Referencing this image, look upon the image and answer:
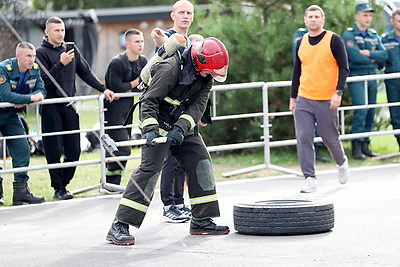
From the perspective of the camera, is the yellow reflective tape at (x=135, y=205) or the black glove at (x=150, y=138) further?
the yellow reflective tape at (x=135, y=205)

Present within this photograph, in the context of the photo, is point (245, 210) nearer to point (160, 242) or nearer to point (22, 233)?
point (160, 242)

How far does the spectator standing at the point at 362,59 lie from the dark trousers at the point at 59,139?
427 centimetres

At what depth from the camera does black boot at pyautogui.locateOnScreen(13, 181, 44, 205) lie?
36.3 ft

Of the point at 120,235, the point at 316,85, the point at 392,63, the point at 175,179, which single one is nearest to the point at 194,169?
the point at 120,235

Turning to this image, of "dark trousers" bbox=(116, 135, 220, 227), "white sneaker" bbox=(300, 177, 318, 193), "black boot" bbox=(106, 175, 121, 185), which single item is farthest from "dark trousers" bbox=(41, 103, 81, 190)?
"dark trousers" bbox=(116, 135, 220, 227)

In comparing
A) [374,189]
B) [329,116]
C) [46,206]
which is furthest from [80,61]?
[374,189]

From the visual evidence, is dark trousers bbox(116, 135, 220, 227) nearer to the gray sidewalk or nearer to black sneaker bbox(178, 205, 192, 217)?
the gray sidewalk

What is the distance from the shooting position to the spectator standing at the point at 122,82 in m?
11.7

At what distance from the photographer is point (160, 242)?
8.50 m

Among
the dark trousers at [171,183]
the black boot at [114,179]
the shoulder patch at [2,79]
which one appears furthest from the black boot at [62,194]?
the dark trousers at [171,183]

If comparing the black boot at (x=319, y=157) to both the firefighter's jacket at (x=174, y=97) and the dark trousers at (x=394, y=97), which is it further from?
the firefighter's jacket at (x=174, y=97)

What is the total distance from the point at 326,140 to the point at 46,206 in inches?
132

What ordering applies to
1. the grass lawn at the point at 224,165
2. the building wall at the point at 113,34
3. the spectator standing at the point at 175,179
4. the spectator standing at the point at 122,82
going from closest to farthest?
1. the spectator standing at the point at 175,179
2. the spectator standing at the point at 122,82
3. the grass lawn at the point at 224,165
4. the building wall at the point at 113,34

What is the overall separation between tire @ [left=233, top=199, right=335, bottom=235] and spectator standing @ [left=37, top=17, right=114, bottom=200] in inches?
138
